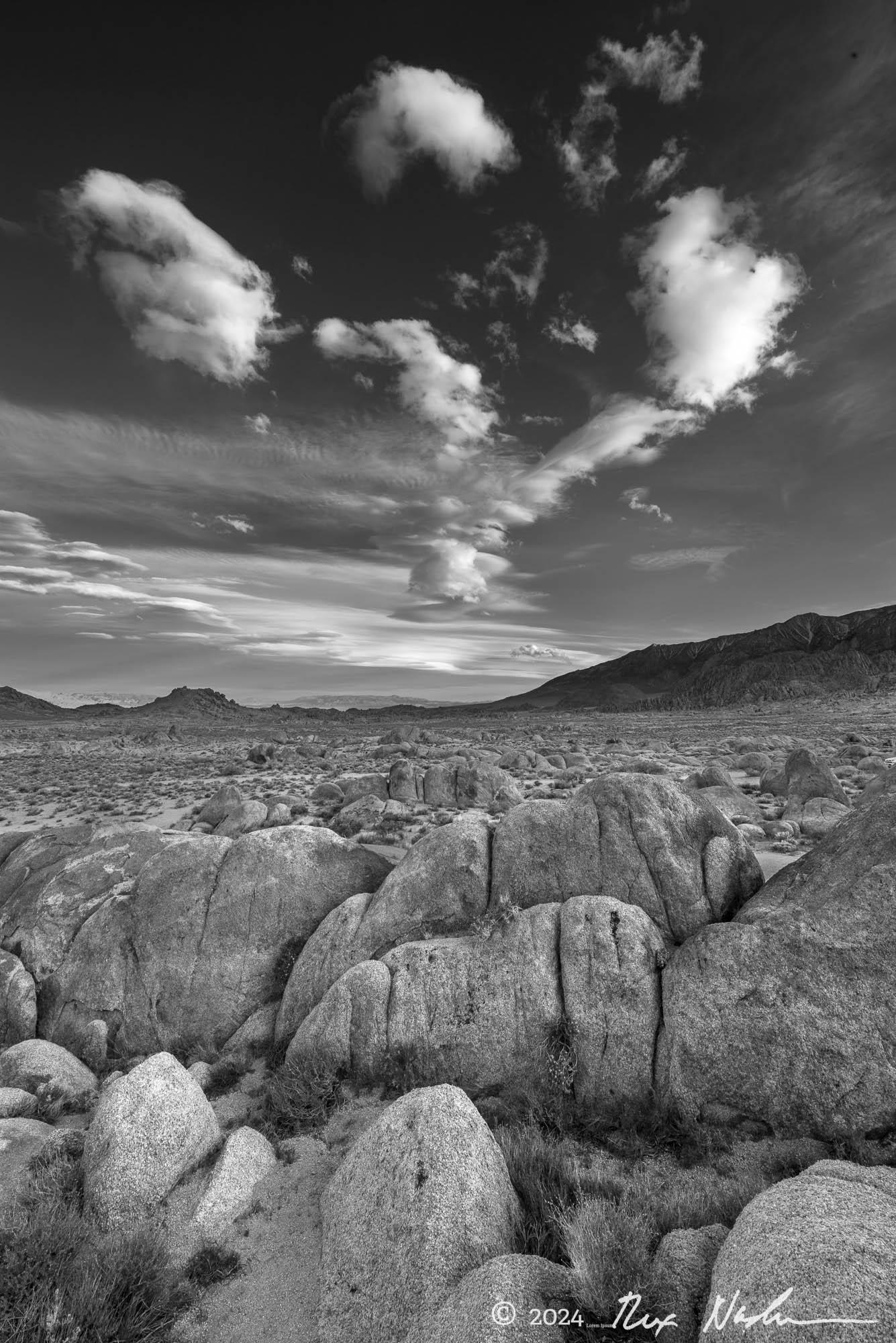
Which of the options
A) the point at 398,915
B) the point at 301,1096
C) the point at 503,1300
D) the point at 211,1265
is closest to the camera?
the point at 503,1300

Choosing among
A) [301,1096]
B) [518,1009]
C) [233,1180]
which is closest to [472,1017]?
[518,1009]

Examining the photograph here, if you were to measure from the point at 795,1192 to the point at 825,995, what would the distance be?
460 cm

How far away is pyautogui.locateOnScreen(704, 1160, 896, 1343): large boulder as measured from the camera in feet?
15.4

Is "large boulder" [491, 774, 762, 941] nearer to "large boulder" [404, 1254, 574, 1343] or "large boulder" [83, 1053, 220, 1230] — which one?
"large boulder" [404, 1254, 574, 1343]

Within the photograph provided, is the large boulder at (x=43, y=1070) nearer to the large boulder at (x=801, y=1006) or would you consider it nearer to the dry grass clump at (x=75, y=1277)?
the dry grass clump at (x=75, y=1277)

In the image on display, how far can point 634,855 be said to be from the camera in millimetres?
13844

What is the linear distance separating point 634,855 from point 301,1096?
9122 mm

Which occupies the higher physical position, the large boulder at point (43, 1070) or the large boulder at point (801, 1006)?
the large boulder at point (801, 1006)

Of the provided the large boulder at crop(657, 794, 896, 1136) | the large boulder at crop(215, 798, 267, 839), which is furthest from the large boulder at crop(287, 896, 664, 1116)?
the large boulder at crop(215, 798, 267, 839)

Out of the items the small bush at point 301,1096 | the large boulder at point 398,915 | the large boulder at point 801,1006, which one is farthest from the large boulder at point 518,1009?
the large boulder at point 398,915

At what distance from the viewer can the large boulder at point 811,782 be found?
1188 inches

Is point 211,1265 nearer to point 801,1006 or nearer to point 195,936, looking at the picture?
point 195,936

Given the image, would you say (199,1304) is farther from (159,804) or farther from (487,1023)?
(159,804)
